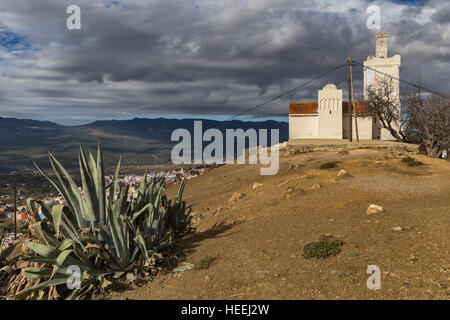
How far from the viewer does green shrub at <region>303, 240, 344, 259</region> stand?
518cm

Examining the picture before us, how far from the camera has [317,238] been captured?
5.89m

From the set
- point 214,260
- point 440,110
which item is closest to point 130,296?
point 214,260

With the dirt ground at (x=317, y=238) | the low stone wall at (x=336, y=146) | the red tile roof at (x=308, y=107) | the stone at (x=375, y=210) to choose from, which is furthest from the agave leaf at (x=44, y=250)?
the red tile roof at (x=308, y=107)

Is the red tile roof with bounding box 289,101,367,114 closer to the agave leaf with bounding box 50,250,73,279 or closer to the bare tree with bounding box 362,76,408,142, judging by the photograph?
the bare tree with bounding box 362,76,408,142

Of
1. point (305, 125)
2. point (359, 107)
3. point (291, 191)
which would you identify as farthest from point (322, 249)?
point (359, 107)

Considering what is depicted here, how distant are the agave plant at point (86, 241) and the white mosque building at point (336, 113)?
23.5 meters

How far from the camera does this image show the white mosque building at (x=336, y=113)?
26.5m

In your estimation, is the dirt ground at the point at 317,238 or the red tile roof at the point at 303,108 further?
the red tile roof at the point at 303,108

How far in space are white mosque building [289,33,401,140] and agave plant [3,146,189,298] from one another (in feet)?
77.3

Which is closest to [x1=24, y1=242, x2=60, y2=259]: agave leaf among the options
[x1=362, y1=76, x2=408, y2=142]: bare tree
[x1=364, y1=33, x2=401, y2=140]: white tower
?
[x1=362, y1=76, x2=408, y2=142]: bare tree

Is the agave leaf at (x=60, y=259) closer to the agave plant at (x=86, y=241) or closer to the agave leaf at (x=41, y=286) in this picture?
the agave plant at (x=86, y=241)

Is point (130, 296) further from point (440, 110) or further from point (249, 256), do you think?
point (440, 110)

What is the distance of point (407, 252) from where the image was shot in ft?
16.7

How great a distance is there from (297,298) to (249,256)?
4.53 feet
